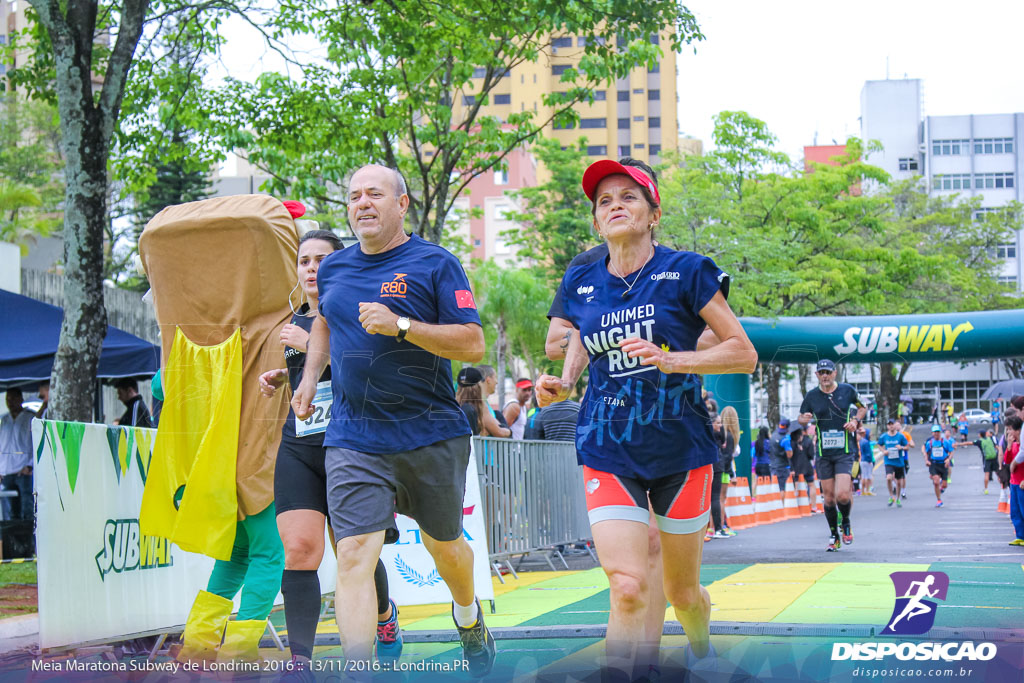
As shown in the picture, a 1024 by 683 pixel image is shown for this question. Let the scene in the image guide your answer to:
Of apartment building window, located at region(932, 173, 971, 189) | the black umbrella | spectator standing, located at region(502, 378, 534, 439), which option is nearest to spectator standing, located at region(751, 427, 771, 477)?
the black umbrella

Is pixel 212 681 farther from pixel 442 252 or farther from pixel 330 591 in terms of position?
pixel 330 591

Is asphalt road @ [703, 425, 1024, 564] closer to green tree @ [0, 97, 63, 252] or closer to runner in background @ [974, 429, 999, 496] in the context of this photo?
runner in background @ [974, 429, 999, 496]

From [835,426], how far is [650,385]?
8.78 metres

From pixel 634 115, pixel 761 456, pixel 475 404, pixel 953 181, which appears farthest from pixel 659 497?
pixel 634 115

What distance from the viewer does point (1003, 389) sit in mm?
21062

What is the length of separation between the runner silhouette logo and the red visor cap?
1.60 metres

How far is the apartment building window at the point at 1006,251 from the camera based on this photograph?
46969mm

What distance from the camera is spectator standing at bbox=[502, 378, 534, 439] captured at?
43.5 ft

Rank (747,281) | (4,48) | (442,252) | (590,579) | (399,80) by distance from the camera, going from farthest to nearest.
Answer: (747,281) → (399,80) → (4,48) → (590,579) → (442,252)

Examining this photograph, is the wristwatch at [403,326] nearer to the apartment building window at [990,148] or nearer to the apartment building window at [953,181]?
the apartment building window at [990,148]

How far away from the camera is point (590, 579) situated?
10.4 m

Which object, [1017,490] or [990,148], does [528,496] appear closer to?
[1017,490]

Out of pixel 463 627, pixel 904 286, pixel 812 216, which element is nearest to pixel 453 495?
pixel 463 627

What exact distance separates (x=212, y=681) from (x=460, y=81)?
13638 mm
